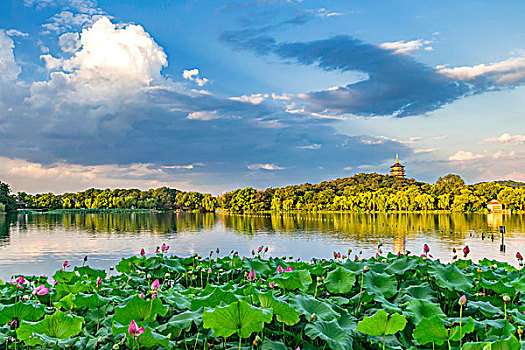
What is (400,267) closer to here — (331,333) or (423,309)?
(423,309)

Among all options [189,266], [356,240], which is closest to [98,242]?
[356,240]

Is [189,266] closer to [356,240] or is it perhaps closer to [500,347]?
[500,347]

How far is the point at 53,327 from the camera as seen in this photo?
2727 millimetres

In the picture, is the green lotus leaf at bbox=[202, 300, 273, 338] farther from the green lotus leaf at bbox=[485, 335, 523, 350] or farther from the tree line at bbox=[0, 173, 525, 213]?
the tree line at bbox=[0, 173, 525, 213]

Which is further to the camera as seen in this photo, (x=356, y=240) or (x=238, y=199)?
(x=238, y=199)

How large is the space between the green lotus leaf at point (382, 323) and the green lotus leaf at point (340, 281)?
1.19m

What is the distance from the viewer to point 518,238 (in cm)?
2719

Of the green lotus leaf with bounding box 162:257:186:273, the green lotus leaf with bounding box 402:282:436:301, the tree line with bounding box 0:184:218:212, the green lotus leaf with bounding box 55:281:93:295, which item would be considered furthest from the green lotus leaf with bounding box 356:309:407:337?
the tree line with bounding box 0:184:218:212

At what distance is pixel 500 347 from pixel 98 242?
1062 inches

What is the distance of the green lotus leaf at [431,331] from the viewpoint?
2.44m

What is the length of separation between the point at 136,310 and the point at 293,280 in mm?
1275

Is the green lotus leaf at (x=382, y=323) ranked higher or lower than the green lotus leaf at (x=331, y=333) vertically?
higher

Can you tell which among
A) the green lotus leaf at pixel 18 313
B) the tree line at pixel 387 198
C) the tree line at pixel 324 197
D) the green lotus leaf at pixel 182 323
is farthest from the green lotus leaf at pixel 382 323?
the tree line at pixel 387 198

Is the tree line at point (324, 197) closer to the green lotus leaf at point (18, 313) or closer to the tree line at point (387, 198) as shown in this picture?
the tree line at point (387, 198)
